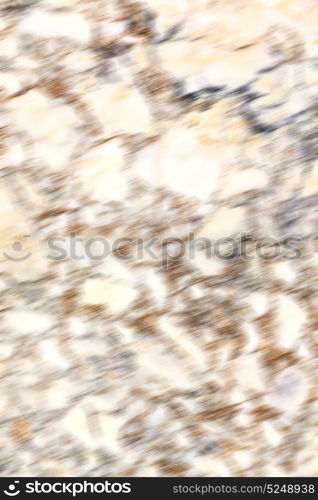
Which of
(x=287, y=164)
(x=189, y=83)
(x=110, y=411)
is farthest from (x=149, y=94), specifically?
(x=110, y=411)

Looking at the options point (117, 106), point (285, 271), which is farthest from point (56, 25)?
point (285, 271)

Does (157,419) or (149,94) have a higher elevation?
(149,94)

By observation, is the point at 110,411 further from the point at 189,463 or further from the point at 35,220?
the point at 35,220

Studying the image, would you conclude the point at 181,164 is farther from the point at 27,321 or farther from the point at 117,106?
the point at 27,321

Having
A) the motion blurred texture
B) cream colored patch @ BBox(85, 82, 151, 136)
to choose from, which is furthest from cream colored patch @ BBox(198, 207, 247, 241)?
cream colored patch @ BBox(85, 82, 151, 136)

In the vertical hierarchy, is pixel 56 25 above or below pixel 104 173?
above

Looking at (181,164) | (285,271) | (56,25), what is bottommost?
(285,271)

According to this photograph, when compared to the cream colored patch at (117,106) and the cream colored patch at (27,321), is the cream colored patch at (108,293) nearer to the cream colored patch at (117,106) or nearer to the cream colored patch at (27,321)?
the cream colored patch at (27,321)

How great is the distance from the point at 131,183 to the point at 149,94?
9 cm

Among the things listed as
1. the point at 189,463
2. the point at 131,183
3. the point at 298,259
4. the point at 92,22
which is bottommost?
the point at 189,463

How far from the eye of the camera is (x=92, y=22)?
2.15 ft

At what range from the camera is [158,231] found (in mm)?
684

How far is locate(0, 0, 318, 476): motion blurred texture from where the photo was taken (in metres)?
0.66

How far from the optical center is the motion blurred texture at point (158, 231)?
66 centimetres
